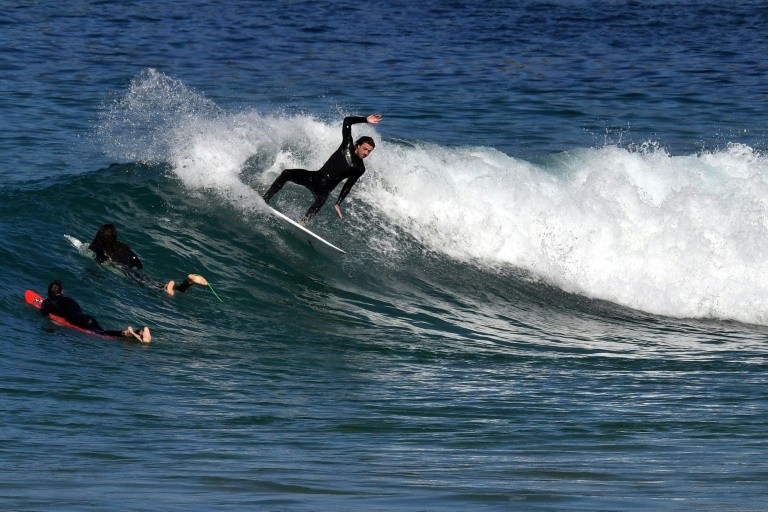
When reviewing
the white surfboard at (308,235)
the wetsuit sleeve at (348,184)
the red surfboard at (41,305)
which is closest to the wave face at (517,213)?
the white surfboard at (308,235)

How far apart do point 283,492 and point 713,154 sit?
15.3m

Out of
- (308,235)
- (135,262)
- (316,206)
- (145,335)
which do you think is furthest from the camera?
(308,235)

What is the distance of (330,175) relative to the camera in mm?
Result: 15312

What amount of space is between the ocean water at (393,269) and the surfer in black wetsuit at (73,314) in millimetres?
146

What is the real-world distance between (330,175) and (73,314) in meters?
4.25

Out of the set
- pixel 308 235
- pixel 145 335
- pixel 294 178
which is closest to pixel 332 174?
pixel 294 178

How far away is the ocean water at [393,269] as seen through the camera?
857cm

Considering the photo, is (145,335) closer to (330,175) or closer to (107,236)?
(107,236)

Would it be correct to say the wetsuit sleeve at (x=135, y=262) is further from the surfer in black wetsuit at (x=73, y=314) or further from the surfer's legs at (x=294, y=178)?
the surfer's legs at (x=294, y=178)

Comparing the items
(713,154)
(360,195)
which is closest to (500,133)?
(713,154)

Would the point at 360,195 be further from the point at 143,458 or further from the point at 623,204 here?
the point at 143,458

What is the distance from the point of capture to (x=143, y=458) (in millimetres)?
8617

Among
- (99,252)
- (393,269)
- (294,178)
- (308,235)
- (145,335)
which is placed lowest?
(145,335)

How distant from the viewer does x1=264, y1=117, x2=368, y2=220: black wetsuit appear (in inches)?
598
